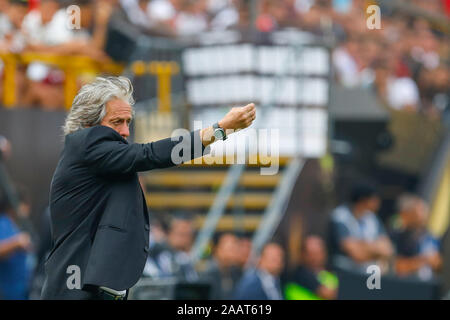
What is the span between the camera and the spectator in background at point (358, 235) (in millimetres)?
10140

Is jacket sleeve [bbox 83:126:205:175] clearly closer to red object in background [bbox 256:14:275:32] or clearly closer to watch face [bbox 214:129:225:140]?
watch face [bbox 214:129:225:140]

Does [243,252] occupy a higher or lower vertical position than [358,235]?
lower

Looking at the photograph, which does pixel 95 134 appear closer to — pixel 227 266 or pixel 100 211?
pixel 100 211

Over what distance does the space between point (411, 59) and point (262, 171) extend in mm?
3931

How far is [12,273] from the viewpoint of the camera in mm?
9148

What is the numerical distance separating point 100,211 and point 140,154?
360 mm

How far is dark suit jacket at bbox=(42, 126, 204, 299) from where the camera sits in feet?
14.9

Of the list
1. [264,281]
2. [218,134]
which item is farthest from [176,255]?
[218,134]

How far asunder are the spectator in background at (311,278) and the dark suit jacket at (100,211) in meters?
5.75

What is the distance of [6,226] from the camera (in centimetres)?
905

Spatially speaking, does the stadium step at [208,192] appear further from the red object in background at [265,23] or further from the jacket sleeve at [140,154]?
the jacket sleeve at [140,154]


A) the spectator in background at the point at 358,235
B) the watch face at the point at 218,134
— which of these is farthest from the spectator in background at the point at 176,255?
the watch face at the point at 218,134
